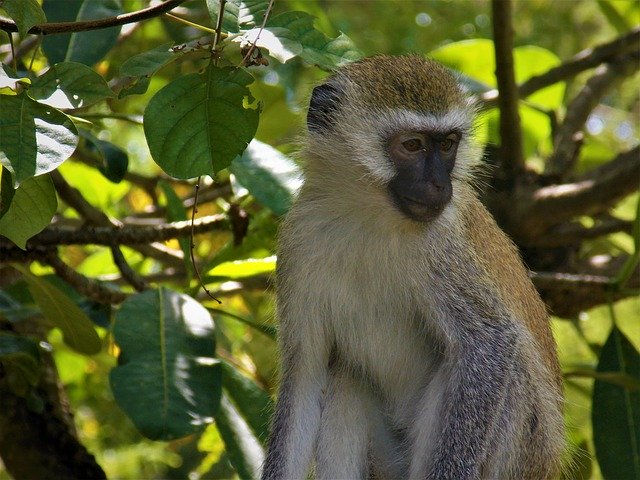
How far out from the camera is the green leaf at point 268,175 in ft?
15.2

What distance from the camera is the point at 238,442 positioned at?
14.9ft

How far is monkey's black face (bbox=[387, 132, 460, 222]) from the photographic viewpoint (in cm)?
423

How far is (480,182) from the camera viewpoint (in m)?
5.27

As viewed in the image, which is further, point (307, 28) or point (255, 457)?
point (255, 457)

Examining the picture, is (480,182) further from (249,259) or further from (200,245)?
(200,245)

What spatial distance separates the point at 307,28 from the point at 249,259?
1597 millimetres

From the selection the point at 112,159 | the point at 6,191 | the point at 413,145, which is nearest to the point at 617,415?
the point at 413,145

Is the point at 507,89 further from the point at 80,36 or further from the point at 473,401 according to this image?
the point at 80,36

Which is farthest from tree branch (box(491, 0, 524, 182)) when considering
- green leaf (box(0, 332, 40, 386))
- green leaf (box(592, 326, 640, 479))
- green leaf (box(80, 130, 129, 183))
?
green leaf (box(0, 332, 40, 386))

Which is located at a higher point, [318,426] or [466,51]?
[466,51]

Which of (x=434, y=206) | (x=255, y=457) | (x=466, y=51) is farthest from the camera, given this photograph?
(x=466, y=51)

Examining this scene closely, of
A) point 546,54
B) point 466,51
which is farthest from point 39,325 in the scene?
point 546,54

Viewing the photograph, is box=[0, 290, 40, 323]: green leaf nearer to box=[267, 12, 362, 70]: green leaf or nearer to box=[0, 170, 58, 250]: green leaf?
box=[0, 170, 58, 250]: green leaf

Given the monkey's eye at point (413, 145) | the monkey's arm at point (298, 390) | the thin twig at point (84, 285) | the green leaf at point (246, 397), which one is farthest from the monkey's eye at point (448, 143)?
the thin twig at point (84, 285)
